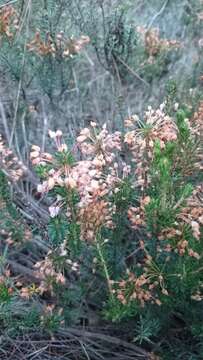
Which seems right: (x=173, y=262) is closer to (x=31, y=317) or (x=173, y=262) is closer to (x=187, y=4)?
(x=31, y=317)

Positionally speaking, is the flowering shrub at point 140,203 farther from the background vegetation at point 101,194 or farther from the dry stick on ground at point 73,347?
the dry stick on ground at point 73,347

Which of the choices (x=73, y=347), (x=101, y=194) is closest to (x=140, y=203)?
(x=101, y=194)

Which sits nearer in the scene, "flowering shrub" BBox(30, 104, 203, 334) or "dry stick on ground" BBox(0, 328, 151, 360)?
"flowering shrub" BBox(30, 104, 203, 334)

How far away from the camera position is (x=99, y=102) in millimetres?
4090

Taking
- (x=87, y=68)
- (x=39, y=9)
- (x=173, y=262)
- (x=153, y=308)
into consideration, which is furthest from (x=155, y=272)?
(x=87, y=68)

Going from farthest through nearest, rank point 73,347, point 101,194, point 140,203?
point 73,347, point 140,203, point 101,194

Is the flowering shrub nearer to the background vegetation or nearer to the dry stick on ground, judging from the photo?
the background vegetation

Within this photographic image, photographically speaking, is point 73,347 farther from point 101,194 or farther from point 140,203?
point 101,194

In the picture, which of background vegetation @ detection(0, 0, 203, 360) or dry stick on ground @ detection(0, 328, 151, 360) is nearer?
background vegetation @ detection(0, 0, 203, 360)

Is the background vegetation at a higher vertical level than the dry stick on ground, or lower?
higher

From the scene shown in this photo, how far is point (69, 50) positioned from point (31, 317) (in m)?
1.56

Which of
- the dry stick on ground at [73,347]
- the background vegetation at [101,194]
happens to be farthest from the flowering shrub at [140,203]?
the dry stick on ground at [73,347]

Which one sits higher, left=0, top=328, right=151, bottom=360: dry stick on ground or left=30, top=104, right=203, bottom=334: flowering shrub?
left=30, top=104, right=203, bottom=334: flowering shrub

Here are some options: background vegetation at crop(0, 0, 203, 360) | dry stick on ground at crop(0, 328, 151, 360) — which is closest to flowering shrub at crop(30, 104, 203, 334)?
background vegetation at crop(0, 0, 203, 360)
